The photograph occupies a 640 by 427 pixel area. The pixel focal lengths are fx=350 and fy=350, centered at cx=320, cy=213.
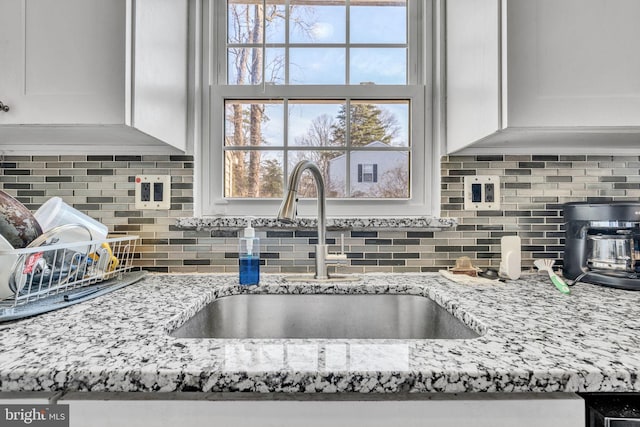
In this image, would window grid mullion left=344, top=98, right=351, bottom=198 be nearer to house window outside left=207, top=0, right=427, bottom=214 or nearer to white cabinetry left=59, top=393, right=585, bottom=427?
house window outside left=207, top=0, right=427, bottom=214

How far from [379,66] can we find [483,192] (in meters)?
0.66

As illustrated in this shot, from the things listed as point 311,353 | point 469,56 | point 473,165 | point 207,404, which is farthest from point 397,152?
point 207,404

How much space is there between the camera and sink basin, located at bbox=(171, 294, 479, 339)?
1.10 metres

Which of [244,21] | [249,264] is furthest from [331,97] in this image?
[249,264]

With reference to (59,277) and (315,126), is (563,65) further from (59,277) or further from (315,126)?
(59,277)

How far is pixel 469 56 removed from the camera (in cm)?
112

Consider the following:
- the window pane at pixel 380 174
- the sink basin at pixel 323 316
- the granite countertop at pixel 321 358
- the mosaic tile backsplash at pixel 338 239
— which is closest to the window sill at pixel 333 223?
the mosaic tile backsplash at pixel 338 239

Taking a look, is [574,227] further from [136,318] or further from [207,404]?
[136,318]

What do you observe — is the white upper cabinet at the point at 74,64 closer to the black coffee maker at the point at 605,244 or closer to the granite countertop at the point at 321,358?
the granite countertop at the point at 321,358

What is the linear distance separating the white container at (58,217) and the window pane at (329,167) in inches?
28.4

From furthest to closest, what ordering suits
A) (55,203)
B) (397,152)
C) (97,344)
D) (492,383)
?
(397,152)
(55,203)
(97,344)
(492,383)

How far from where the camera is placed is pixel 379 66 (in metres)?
1.45

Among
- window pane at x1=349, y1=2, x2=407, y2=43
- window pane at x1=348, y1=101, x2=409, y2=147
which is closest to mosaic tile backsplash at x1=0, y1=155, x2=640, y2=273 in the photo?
window pane at x1=348, y1=101, x2=409, y2=147

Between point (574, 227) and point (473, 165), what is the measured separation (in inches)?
15.3
